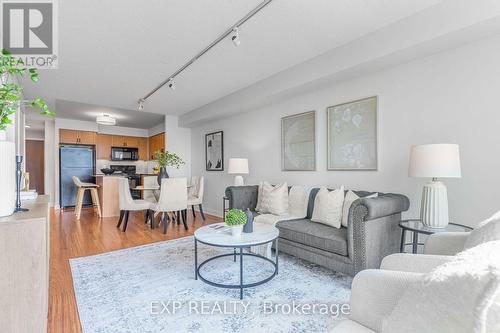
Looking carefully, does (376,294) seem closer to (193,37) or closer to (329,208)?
(329,208)

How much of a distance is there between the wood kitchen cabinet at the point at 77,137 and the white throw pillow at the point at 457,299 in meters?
7.90

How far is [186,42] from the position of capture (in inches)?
103

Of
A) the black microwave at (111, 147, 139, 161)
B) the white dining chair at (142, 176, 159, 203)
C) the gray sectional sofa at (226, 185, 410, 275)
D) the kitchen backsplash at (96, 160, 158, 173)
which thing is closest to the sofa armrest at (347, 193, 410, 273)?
the gray sectional sofa at (226, 185, 410, 275)

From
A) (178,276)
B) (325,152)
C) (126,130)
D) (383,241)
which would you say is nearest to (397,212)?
(383,241)

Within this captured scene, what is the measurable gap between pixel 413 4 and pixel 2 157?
10.0 feet

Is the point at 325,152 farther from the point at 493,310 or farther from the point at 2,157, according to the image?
the point at 2,157

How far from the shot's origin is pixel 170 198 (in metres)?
4.16

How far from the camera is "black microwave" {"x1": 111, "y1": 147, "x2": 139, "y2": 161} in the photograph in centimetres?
729

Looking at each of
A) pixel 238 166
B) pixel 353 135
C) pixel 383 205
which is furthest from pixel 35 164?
pixel 383 205

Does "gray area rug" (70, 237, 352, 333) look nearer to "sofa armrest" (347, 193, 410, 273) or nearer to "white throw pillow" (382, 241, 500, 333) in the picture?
"sofa armrest" (347, 193, 410, 273)

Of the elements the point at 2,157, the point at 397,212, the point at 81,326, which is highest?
the point at 2,157

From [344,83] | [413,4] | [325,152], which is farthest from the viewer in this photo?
[325,152]

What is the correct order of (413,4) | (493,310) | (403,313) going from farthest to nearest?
(413,4), (403,313), (493,310)

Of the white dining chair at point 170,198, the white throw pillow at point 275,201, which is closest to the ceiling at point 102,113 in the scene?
the white dining chair at point 170,198
